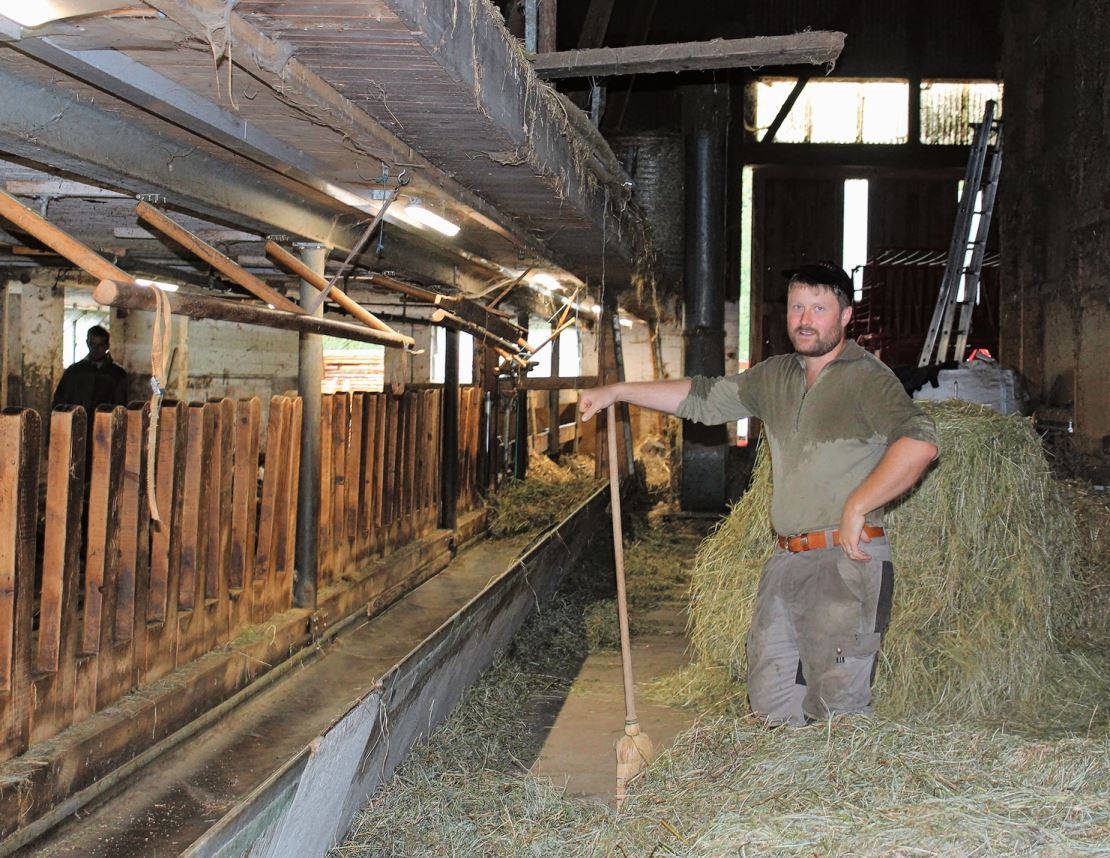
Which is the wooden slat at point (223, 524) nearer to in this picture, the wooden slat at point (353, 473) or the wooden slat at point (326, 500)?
the wooden slat at point (326, 500)

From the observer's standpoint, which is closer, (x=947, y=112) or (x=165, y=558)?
(x=165, y=558)

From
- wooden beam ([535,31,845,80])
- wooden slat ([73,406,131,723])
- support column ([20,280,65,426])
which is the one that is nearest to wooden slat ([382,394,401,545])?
wooden slat ([73,406,131,723])

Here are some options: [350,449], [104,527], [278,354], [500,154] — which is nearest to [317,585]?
[350,449]

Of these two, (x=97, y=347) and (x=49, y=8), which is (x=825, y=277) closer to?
(x=49, y=8)

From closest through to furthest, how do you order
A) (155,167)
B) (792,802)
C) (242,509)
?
(792,802) → (155,167) → (242,509)

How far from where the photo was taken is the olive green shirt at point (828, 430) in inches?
134

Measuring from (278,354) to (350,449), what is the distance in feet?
24.1

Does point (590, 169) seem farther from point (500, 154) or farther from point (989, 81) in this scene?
point (989, 81)

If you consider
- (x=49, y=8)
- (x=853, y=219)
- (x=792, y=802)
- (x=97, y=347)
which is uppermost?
(x=853, y=219)

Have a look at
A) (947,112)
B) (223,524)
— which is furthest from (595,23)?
(947,112)

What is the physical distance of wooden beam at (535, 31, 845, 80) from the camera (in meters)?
3.97

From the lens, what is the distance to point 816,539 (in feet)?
11.6

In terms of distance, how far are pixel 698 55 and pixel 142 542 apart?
2869 mm

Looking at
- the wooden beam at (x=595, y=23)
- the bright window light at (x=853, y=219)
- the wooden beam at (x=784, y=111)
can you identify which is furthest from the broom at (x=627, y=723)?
the bright window light at (x=853, y=219)
